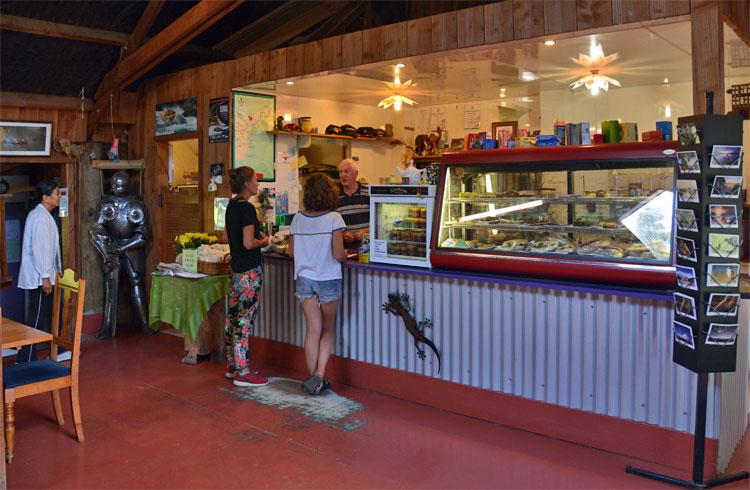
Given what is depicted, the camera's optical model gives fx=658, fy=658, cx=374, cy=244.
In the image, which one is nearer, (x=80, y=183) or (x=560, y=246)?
(x=560, y=246)

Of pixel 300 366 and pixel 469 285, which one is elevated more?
pixel 469 285

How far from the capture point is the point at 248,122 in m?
6.79

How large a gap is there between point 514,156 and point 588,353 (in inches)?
53.8

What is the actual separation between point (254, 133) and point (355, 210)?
58.4 inches

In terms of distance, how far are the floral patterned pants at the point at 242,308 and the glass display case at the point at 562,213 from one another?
60.4 inches

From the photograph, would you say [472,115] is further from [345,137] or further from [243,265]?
[243,265]

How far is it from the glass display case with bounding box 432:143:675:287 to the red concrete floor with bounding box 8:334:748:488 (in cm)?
110

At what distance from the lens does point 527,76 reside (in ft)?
23.1

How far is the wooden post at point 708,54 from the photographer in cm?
376

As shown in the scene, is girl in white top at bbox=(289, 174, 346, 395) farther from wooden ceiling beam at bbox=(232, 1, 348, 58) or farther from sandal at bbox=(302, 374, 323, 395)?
wooden ceiling beam at bbox=(232, 1, 348, 58)

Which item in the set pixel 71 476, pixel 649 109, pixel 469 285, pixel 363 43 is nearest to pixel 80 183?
pixel 363 43

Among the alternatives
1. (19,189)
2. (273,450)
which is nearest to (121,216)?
(19,189)

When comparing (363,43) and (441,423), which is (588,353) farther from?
(363,43)

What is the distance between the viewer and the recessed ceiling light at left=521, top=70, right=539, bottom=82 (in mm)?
6782
